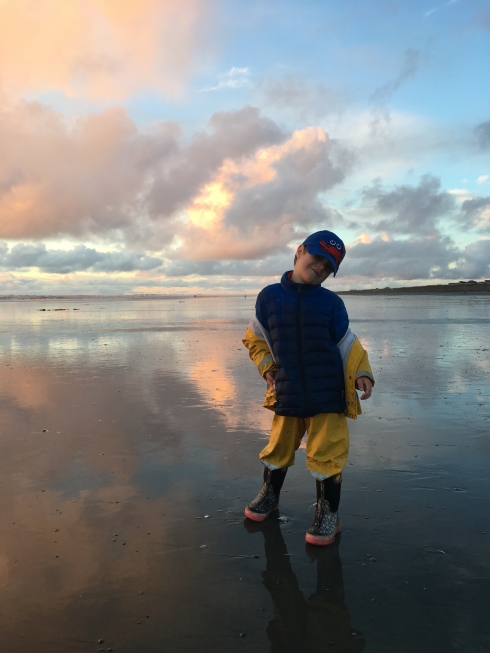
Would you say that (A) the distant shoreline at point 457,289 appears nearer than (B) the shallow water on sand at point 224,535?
No

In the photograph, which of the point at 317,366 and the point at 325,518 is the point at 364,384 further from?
the point at 325,518

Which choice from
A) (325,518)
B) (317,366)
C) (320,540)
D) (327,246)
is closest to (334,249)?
(327,246)

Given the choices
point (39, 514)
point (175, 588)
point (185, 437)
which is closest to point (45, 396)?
point (185, 437)

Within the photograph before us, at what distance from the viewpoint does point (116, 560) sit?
10.5ft

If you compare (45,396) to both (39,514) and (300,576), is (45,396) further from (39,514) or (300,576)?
(300,576)

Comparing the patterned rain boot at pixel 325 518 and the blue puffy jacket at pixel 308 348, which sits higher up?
the blue puffy jacket at pixel 308 348

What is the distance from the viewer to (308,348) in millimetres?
3643

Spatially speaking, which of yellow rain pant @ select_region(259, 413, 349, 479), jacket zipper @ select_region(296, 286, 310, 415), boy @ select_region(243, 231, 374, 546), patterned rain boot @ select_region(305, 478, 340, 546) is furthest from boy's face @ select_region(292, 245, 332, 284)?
patterned rain boot @ select_region(305, 478, 340, 546)

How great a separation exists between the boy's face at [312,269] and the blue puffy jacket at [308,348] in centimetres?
6

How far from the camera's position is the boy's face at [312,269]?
12.1 ft

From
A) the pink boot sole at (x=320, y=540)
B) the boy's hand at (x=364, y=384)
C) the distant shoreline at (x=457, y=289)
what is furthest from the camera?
the distant shoreline at (x=457, y=289)

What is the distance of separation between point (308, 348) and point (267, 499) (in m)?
1.23

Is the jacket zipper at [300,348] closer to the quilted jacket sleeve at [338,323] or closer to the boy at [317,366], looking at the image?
the boy at [317,366]

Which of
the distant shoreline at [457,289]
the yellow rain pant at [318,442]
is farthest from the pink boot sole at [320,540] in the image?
the distant shoreline at [457,289]
